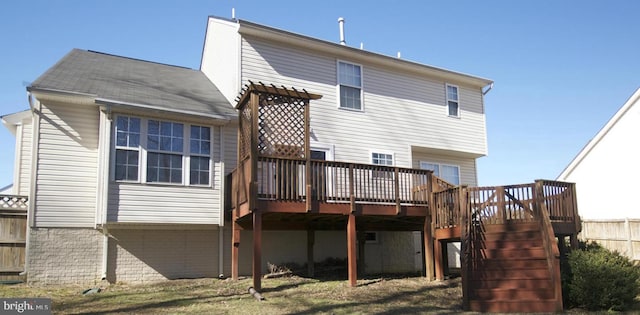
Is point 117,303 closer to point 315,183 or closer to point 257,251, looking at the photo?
point 257,251

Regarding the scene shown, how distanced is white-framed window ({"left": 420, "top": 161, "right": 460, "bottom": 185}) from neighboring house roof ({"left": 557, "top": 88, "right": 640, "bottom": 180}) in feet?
25.5

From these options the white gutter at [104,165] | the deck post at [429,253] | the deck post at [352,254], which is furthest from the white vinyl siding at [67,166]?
the deck post at [429,253]

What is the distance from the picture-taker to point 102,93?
1222cm

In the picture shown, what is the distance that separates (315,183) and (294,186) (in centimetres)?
62

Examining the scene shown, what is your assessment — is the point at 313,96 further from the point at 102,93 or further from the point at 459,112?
the point at 459,112

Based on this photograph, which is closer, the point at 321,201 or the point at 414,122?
the point at 321,201

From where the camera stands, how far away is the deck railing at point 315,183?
11.5 metres

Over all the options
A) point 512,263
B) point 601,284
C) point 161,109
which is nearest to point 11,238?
point 161,109

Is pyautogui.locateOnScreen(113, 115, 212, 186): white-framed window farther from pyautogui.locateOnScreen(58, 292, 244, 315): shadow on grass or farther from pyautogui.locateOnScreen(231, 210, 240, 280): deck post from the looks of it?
pyautogui.locateOnScreen(58, 292, 244, 315): shadow on grass

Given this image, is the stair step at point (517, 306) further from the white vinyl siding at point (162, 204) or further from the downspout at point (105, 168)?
the downspout at point (105, 168)

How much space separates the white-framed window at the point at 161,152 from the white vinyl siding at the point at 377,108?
2338mm

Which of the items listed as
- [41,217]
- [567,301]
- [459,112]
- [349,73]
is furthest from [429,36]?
[41,217]

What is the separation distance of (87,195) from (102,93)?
249 centimetres

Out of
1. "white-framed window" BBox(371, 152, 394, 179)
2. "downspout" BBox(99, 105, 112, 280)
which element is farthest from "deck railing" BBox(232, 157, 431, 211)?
"downspout" BBox(99, 105, 112, 280)
